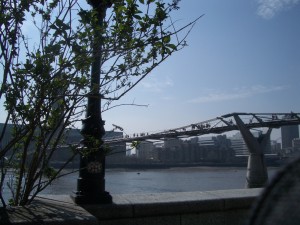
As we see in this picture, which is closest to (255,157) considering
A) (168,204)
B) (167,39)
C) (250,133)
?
(250,133)

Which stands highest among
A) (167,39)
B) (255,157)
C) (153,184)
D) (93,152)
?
(167,39)

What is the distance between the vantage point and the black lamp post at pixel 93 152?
4141 millimetres

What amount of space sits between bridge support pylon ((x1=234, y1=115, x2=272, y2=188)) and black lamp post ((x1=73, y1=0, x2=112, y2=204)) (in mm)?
33121

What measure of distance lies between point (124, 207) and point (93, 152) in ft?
2.15

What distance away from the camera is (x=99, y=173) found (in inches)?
167

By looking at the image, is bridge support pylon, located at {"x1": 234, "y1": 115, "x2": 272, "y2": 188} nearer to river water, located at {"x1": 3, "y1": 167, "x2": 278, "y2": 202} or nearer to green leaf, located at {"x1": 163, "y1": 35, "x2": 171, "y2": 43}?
river water, located at {"x1": 3, "y1": 167, "x2": 278, "y2": 202}

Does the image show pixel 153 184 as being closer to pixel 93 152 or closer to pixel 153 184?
pixel 153 184

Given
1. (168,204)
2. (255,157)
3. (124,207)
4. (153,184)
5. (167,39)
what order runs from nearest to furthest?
1. (167,39)
2. (124,207)
3. (168,204)
4. (255,157)
5. (153,184)

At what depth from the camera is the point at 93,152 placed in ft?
13.8

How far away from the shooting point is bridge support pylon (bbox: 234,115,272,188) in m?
38.2

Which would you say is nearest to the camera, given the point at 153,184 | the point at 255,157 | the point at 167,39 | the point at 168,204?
the point at 167,39

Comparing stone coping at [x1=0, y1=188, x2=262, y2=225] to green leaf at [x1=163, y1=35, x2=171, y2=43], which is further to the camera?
green leaf at [x1=163, y1=35, x2=171, y2=43]

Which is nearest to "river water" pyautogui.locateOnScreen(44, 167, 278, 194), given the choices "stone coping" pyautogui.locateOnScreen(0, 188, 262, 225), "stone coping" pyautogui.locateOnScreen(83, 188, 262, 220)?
"stone coping" pyautogui.locateOnScreen(83, 188, 262, 220)

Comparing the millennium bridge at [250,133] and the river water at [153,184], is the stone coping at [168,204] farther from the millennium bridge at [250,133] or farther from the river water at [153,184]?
the millennium bridge at [250,133]
